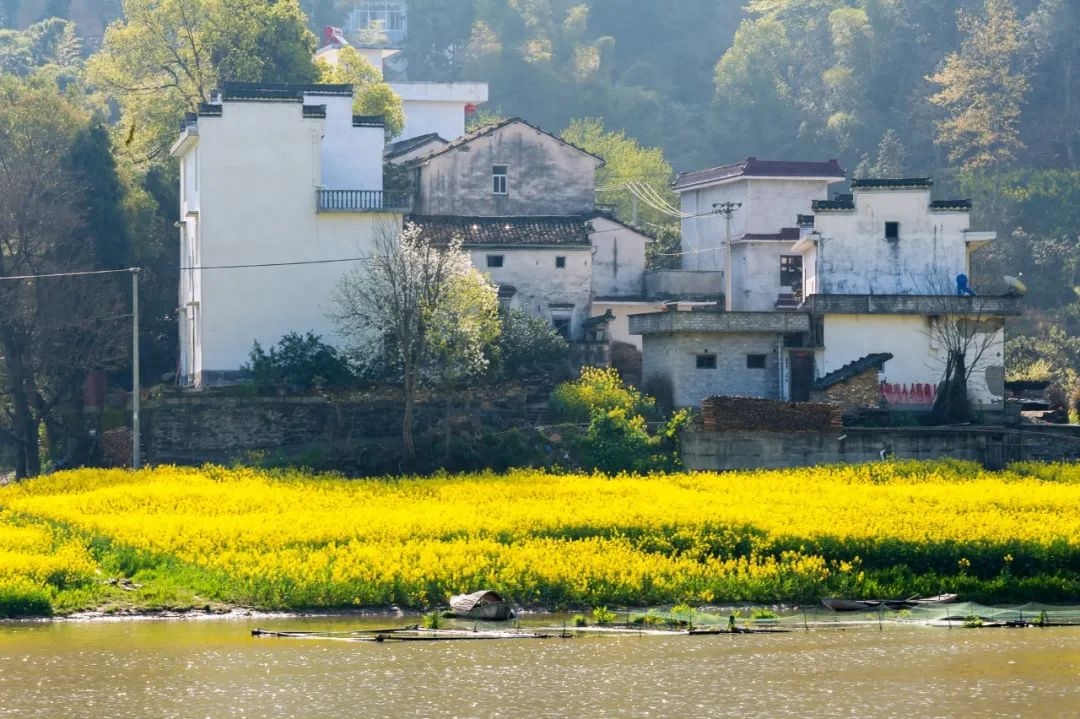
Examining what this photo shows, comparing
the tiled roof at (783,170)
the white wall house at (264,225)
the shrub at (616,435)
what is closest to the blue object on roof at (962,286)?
the shrub at (616,435)

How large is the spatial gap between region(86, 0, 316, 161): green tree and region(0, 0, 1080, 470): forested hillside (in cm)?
8

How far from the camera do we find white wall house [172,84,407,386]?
58.2m

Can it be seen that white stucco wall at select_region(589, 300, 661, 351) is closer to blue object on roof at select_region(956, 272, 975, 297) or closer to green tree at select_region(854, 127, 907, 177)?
blue object on roof at select_region(956, 272, 975, 297)

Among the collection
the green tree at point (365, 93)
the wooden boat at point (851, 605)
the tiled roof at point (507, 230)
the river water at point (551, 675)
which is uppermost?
the green tree at point (365, 93)

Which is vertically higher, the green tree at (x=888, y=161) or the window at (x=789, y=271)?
the green tree at (x=888, y=161)

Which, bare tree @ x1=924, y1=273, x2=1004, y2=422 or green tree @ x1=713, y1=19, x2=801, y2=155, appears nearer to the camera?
bare tree @ x1=924, y1=273, x2=1004, y2=422

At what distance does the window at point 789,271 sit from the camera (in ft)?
235

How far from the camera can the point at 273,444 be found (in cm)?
5419

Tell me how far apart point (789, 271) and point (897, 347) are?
15.5 metres

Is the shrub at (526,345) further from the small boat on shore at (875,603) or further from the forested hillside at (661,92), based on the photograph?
the small boat on shore at (875,603)

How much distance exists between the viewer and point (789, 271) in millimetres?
71625

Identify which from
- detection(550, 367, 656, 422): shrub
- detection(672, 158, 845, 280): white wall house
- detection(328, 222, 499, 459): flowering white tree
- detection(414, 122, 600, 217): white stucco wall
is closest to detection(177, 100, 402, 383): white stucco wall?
detection(328, 222, 499, 459): flowering white tree

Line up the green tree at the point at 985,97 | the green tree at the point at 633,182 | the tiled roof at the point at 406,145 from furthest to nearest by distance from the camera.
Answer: the green tree at the point at 985,97 → the green tree at the point at 633,182 → the tiled roof at the point at 406,145

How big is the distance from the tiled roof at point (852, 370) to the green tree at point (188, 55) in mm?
24514
